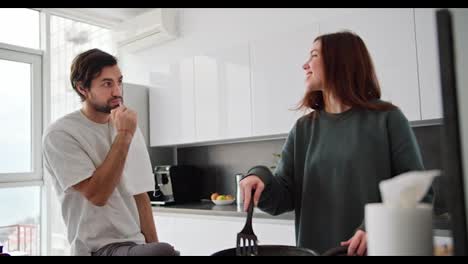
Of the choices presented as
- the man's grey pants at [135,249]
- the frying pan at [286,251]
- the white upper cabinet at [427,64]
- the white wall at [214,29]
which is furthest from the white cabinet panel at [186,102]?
the frying pan at [286,251]

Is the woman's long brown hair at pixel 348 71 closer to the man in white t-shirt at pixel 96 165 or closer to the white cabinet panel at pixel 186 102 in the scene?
the man in white t-shirt at pixel 96 165

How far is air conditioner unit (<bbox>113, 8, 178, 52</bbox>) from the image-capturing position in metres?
3.73

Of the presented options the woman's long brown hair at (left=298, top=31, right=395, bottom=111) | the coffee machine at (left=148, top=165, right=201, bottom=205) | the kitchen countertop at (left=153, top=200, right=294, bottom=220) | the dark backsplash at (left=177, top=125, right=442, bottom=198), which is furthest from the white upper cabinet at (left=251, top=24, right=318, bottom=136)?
the woman's long brown hair at (left=298, top=31, right=395, bottom=111)

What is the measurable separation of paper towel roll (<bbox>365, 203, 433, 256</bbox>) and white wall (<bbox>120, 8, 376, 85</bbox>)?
93.5 inches

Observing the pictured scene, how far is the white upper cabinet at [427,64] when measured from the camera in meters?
2.13

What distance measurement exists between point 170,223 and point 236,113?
3.15 ft

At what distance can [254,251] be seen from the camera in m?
0.77

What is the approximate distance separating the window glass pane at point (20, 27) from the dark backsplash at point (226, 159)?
5.63 feet

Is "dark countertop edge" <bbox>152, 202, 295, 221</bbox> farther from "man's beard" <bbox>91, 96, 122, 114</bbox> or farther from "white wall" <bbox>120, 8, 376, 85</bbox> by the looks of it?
"man's beard" <bbox>91, 96, 122, 114</bbox>

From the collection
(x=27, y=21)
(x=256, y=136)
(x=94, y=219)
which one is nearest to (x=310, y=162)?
(x=94, y=219)

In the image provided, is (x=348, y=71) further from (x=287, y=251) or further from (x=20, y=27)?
(x=20, y=27)

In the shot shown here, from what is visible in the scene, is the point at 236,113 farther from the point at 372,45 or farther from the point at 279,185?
the point at 279,185

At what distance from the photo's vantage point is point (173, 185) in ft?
11.0

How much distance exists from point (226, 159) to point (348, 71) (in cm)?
243
